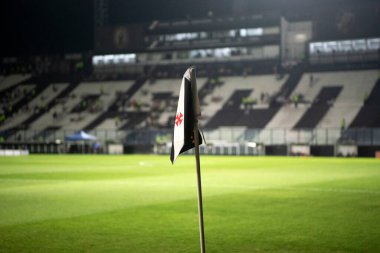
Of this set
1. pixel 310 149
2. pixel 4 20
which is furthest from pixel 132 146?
pixel 4 20

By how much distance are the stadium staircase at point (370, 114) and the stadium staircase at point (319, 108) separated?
13.0 ft

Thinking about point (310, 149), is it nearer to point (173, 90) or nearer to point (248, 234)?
point (173, 90)

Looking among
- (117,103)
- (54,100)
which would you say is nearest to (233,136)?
(117,103)

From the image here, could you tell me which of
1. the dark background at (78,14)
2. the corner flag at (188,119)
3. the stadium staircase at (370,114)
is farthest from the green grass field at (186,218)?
the dark background at (78,14)

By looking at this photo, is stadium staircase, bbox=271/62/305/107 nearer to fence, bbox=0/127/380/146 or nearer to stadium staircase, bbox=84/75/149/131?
fence, bbox=0/127/380/146

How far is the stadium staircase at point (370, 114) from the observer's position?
63.0m

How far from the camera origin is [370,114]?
64312 mm

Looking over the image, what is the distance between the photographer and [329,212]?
592 inches

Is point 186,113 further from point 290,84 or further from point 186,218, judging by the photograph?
point 290,84

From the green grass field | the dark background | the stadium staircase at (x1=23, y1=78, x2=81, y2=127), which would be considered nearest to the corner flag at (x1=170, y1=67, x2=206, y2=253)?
the green grass field

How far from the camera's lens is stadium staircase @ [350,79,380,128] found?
63.0 meters

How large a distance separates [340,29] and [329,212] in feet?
231

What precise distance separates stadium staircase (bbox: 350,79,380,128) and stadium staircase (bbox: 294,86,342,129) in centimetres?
397

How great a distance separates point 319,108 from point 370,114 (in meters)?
6.33
